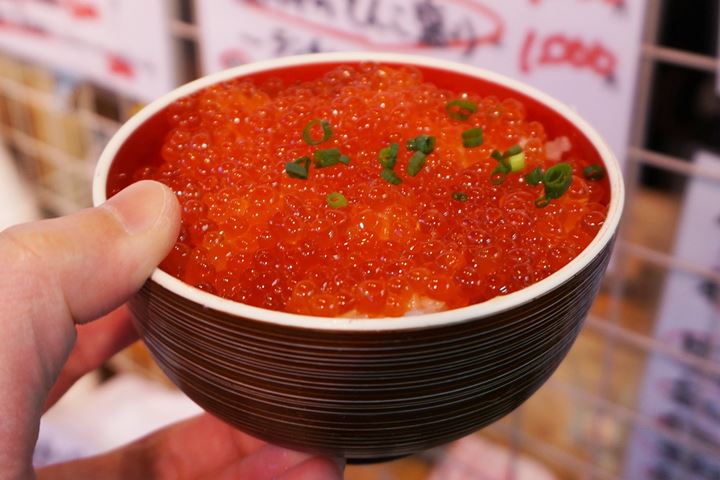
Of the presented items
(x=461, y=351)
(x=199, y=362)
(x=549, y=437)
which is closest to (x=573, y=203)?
(x=461, y=351)

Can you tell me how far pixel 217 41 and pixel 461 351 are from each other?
0.77 metres

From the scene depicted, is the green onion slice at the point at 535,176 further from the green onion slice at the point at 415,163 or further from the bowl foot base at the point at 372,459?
the bowl foot base at the point at 372,459

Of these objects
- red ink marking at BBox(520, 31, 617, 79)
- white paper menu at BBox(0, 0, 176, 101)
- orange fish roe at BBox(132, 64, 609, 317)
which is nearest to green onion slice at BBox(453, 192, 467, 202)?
orange fish roe at BBox(132, 64, 609, 317)

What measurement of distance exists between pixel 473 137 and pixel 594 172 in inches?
3.6

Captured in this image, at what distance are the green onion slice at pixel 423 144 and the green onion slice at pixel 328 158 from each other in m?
0.05

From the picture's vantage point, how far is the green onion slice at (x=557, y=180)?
551mm

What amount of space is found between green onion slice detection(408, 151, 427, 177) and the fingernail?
167mm

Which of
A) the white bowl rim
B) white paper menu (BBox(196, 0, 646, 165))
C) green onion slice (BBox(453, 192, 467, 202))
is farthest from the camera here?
white paper menu (BBox(196, 0, 646, 165))

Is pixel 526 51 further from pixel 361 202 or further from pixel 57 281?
pixel 57 281

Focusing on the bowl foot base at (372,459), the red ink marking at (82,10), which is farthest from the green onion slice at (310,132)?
the red ink marking at (82,10)

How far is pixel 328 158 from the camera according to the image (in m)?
0.56

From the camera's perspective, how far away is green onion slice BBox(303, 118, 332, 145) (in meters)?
0.58

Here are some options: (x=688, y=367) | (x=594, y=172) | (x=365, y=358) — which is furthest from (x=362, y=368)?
(x=688, y=367)

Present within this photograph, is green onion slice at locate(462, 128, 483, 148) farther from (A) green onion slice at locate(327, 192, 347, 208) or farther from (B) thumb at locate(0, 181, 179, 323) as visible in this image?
(B) thumb at locate(0, 181, 179, 323)
